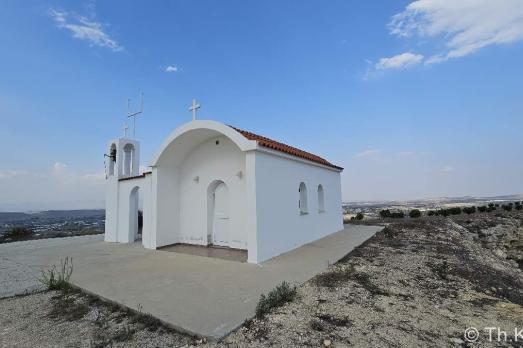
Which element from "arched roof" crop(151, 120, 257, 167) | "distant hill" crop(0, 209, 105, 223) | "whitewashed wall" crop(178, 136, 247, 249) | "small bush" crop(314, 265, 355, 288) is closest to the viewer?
"small bush" crop(314, 265, 355, 288)

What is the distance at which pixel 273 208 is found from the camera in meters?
8.27

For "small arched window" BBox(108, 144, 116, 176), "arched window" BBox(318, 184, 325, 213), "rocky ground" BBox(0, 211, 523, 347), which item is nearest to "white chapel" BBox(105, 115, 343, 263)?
"arched window" BBox(318, 184, 325, 213)

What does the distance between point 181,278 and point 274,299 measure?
2573mm

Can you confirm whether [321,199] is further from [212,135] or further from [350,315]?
[350,315]

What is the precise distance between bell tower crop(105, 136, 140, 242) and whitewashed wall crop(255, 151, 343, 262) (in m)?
7.70

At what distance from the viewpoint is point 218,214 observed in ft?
32.9

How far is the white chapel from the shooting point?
311 inches

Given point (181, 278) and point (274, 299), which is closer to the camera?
point (274, 299)

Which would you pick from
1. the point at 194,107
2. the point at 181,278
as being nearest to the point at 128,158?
the point at 194,107

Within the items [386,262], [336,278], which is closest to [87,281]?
[336,278]

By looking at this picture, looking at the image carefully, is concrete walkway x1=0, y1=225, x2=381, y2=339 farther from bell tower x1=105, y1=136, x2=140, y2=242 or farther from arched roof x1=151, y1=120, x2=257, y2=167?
arched roof x1=151, y1=120, x2=257, y2=167

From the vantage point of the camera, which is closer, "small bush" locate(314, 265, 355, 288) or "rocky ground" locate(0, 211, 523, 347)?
"rocky ground" locate(0, 211, 523, 347)

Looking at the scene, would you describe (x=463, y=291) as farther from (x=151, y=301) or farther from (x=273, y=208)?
(x=151, y=301)

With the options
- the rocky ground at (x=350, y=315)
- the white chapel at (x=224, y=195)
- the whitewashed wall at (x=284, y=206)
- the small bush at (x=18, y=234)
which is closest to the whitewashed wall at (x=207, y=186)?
the white chapel at (x=224, y=195)
